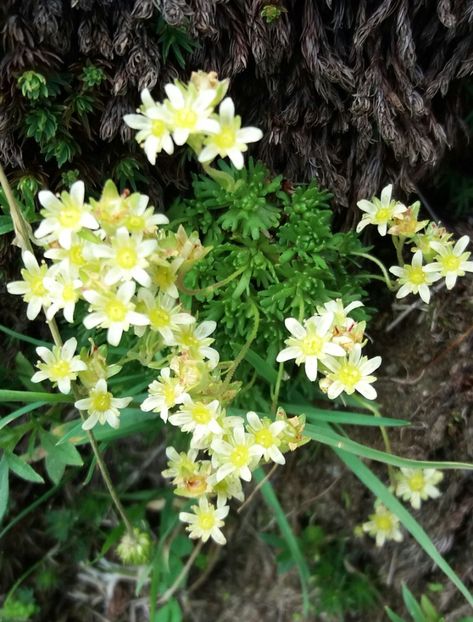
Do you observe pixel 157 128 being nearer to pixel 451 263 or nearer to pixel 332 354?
pixel 332 354

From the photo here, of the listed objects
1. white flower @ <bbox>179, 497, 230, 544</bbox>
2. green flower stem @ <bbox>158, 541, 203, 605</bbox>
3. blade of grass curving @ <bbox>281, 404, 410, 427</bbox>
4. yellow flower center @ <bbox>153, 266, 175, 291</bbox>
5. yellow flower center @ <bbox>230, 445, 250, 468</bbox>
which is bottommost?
green flower stem @ <bbox>158, 541, 203, 605</bbox>

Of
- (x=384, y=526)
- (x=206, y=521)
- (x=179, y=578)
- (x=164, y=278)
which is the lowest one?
(x=179, y=578)

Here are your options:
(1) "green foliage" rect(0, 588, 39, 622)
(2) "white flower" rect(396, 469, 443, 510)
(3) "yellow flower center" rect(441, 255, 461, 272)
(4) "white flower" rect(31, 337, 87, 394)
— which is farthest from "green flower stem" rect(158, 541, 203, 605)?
(3) "yellow flower center" rect(441, 255, 461, 272)

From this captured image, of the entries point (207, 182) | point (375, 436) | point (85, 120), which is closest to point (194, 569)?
point (375, 436)

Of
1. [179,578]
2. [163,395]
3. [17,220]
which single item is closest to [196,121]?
[17,220]

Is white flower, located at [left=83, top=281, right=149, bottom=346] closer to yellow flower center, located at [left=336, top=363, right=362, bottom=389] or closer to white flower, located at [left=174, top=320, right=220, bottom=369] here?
white flower, located at [left=174, top=320, right=220, bottom=369]
